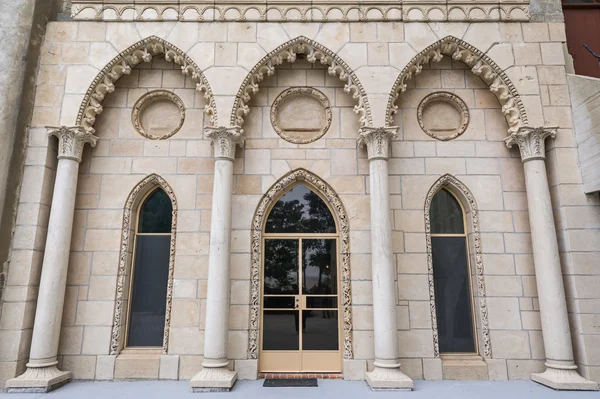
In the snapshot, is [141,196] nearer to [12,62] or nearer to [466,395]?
[12,62]

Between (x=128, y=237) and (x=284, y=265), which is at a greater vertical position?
(x=128, y=237)

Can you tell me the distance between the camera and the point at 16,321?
6.31 m

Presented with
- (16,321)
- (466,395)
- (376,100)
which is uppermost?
(376,100)

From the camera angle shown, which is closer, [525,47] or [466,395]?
[466,395]

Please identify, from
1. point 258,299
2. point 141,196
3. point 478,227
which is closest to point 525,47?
point 478,227

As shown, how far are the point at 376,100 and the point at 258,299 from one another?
14.6 ft

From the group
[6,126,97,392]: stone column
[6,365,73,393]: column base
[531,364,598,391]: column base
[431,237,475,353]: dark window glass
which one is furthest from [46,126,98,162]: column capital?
[531,364,598,391]: column base

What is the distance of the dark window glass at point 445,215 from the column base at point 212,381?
15.3 ft

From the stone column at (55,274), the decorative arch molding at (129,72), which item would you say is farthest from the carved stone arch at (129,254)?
the decorative arch molding at (129,72)

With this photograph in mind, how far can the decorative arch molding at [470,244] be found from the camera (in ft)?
22.1

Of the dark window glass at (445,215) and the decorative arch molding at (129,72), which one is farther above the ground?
the decorative arch molding at (129,72)

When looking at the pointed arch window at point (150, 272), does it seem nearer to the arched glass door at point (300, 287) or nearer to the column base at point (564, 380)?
the arched glass door at point (300, 287)

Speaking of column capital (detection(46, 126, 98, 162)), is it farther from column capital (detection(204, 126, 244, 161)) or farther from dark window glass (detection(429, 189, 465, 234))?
dark window glass (detection(429, 189, 465, 234))

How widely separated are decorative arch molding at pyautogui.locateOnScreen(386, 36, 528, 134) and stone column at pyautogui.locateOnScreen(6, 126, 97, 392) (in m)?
6.07
